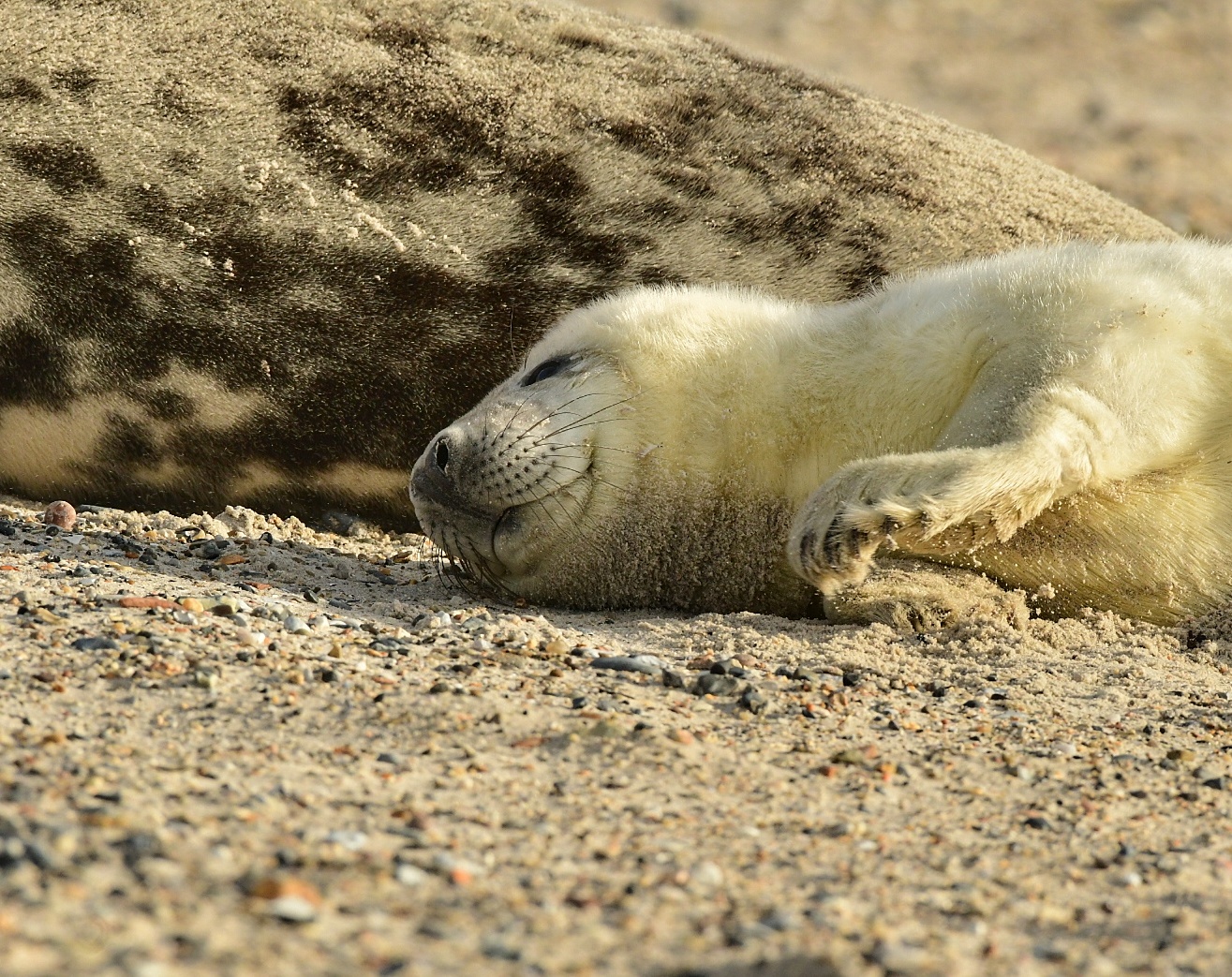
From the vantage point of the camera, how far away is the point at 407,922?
1.84m

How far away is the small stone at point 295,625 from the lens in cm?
305

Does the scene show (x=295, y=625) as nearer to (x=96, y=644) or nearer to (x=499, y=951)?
(x=96, y=644)

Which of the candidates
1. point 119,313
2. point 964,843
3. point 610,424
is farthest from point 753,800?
point 119,313

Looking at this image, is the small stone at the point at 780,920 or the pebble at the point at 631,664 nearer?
the small stone at the point at 780,920

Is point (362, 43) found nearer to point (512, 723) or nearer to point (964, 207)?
point (964, 207)

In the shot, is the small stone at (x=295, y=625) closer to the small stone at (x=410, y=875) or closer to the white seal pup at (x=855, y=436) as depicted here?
the white seal pup at (x=855, y=436)

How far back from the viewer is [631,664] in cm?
300

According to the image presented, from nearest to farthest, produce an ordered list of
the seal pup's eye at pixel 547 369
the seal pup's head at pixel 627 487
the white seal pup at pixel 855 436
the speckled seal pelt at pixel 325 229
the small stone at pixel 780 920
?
1. the small stone at pixel 780 920
2. the white seal pup at pixel 855 436
3. the seal pup's head at pixel 627 487
4. the seal pup's eye at pixel 547 369
5. the speckled seal pelt at pixel 325 229

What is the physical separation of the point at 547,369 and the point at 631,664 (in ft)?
3.61

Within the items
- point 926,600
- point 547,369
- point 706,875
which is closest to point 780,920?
point 706,875

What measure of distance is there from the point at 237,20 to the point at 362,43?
0.38 metres

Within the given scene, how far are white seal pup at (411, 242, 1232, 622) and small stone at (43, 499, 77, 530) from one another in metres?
0.94

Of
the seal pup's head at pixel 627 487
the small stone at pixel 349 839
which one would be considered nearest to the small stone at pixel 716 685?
the seal pup's head at pixel 627 487

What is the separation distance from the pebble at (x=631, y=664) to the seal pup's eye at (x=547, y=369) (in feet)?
3.33
